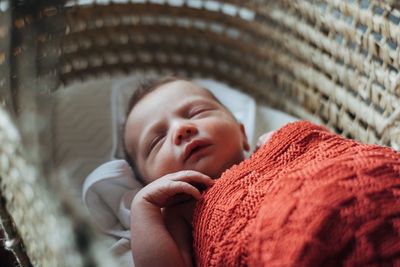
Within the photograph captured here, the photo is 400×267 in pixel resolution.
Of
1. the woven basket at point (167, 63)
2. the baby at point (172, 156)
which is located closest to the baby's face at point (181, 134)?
the baby at point (172, 156)

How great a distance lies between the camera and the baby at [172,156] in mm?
634

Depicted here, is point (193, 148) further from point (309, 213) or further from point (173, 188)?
point (309, 213)

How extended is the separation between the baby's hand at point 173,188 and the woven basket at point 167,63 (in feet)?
0.53

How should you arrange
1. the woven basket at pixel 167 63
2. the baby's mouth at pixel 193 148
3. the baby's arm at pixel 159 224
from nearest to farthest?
the woven basket at pixel 167 63 < the baby's arm at pixel 159 224 < the baby's mouth at pixel 193 148

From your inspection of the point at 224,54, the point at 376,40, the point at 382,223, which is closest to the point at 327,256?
the point at 382,223

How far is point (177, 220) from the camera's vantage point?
0.68 metres

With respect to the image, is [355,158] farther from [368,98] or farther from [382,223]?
[368,98]

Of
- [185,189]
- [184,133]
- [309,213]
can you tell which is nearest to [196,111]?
[184,133]

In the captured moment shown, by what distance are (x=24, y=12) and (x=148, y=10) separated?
51cm

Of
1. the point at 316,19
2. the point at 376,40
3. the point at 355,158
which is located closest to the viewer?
the point at 355,158

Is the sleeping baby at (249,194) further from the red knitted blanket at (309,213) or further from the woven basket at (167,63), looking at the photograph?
the woven basket at (167,63)

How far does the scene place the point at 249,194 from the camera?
2.00 ft

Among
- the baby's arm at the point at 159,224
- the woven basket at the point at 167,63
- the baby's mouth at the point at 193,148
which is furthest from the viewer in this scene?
the baby's mouth at the point at 193,148

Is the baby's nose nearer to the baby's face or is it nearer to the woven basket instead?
the baby's face
